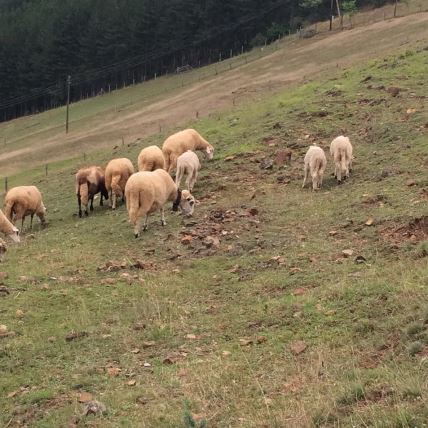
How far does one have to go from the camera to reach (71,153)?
46156mm

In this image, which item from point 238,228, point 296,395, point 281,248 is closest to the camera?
point 296,395

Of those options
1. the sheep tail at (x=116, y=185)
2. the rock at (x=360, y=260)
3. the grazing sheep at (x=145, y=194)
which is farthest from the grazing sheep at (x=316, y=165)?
the rock at (x=360, y=260)

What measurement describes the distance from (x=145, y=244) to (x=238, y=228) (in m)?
2.44

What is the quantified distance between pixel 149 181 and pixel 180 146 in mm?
6894

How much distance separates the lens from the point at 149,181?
16.8 meters

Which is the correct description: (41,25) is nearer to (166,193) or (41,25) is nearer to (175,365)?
(166,193)

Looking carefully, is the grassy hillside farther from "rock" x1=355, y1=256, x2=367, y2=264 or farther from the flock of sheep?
the flock of sheep

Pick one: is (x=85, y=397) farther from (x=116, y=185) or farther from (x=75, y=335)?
(x=116, y=185)

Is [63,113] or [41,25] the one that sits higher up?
[41,25]

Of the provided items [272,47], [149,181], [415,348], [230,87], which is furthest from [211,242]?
Result: [272,47]

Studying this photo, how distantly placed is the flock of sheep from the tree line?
64797 millimetres

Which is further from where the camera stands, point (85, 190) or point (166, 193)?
point (85, 190)

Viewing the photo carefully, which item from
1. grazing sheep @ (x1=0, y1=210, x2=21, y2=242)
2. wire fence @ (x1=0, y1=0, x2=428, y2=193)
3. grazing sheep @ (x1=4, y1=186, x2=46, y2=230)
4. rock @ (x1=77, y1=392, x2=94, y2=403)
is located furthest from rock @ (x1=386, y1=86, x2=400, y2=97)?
wire fence @ (x1=0, y1=0, x2=428, y2=193)

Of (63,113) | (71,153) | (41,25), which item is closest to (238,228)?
(71,153)
